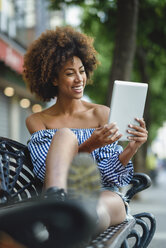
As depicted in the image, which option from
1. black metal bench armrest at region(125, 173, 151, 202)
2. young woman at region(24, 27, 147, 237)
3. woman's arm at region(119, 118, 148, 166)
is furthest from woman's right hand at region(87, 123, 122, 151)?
black metal bench armrest at region(125, 173, 151, 202)

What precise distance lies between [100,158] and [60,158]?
1.96 ft

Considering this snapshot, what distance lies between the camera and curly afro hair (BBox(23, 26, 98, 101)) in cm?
266

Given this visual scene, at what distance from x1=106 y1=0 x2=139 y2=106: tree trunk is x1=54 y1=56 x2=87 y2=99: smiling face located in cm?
399

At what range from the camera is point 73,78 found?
8.46ft

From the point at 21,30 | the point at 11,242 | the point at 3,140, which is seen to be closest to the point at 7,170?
the point at 3,140

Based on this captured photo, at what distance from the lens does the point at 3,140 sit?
2508mm

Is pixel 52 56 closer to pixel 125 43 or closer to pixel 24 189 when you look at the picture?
pixel 24 189

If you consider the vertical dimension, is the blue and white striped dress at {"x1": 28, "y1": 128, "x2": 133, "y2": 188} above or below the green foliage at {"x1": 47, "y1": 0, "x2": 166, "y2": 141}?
below

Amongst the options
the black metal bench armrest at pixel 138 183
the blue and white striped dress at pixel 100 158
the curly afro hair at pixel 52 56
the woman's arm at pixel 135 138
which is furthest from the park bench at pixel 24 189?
the curly afro hair at pixel 52 56

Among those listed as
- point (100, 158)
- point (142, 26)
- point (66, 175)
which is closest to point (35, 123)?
point (100, 158)

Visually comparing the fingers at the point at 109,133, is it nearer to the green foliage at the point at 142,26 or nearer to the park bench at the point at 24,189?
the park bench at the point at 24,189

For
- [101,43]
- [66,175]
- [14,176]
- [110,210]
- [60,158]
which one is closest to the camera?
[66,175]

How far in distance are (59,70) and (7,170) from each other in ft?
2.35

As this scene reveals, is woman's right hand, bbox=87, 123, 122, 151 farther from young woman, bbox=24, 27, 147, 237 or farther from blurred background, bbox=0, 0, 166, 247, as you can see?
blurred background, bbox=0, 0, 166, 247
